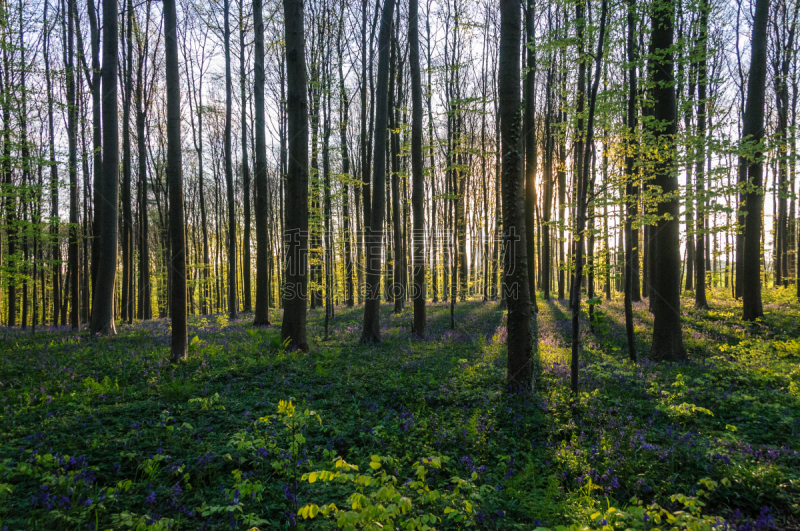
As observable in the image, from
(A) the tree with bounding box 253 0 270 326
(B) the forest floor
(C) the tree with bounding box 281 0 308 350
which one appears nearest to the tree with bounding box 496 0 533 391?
(B) the forest floor

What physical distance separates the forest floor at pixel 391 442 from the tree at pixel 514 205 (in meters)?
0.68

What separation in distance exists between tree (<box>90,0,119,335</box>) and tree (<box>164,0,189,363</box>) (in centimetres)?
486

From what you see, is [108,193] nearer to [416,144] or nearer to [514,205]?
[416,144]

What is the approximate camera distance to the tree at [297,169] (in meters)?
8.89

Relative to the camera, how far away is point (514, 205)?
6.32 meters

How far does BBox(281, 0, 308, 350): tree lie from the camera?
29.2 feet

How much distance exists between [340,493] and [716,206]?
8.71m

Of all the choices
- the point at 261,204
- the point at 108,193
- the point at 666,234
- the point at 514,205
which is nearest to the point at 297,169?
the point at 514,205

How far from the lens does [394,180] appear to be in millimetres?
16281

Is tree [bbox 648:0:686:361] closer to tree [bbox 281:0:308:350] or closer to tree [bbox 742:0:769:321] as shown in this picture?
tree [bbox 742:0:769:321]

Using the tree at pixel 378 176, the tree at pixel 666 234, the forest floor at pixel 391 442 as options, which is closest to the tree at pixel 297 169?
the forest floor at pixel 391 442

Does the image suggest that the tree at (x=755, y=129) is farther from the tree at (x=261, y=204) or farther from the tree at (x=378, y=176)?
the tree at (x=261, y=204)

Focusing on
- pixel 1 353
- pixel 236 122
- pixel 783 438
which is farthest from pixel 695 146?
pixel 236 122

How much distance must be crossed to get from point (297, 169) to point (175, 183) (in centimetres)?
283
